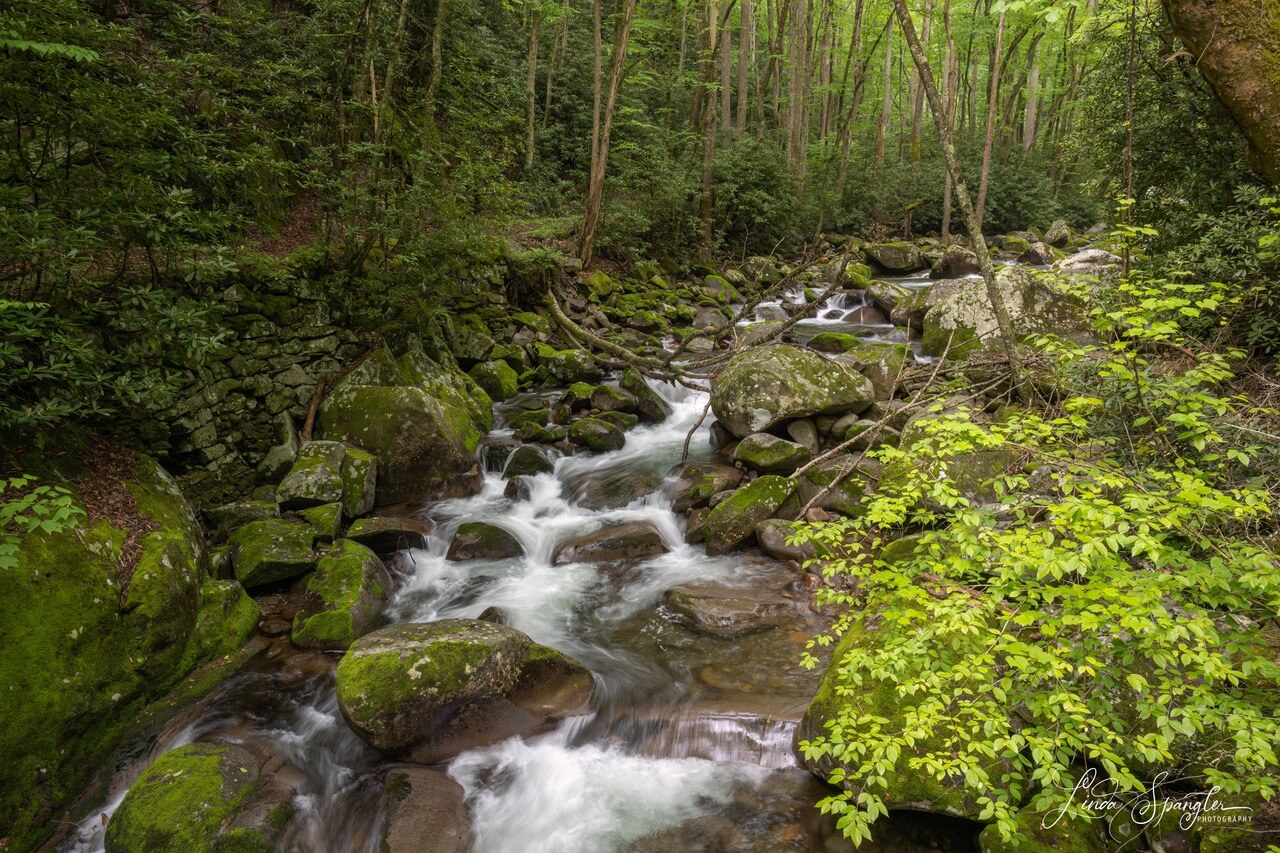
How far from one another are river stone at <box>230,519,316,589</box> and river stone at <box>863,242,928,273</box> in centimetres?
1866

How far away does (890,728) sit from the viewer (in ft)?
13.3

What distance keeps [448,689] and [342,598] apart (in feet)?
6.65

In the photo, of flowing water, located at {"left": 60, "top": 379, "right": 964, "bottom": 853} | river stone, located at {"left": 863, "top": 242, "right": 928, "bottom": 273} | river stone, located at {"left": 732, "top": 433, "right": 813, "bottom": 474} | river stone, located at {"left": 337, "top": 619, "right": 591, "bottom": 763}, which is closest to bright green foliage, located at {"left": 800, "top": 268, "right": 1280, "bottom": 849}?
flowing water, located at {"left": 60, "top": 379, "right": 964, "bottom": 853}

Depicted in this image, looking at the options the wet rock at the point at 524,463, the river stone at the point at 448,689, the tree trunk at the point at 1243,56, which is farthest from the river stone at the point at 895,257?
the river stone at the point at 448,689

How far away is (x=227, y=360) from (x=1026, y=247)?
22.3 metres

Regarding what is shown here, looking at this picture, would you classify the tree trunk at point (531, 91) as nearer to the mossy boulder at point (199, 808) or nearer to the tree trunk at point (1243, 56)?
the tree trunk at point (1243, 56)

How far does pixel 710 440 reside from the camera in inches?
389

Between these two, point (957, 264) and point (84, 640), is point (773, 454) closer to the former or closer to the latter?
point (84, 640)

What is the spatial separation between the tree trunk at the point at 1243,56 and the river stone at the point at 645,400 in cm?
785

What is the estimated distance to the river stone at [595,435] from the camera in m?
9.95

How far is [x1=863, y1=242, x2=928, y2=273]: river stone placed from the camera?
19781 millimetres

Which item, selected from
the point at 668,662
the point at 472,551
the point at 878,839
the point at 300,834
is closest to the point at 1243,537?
the point at 878,839

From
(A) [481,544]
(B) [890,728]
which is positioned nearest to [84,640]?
(A) [481,544]

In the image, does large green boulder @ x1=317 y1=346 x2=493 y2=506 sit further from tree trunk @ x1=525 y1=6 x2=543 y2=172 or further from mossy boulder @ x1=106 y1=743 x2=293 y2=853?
tree trunk @ x1=525 y1=6 x2=543 y2=172
